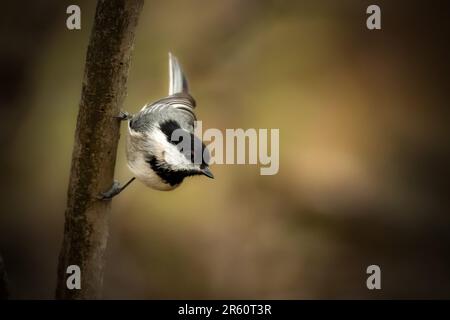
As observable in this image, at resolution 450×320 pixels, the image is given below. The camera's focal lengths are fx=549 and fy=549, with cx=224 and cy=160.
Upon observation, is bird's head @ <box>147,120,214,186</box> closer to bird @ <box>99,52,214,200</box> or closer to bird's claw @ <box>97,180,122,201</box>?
bird @ <box>99,52,214,200</box>

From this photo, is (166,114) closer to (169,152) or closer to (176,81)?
(169,152)

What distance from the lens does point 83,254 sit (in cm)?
171

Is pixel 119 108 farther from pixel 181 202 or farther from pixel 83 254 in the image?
pixel 181 202

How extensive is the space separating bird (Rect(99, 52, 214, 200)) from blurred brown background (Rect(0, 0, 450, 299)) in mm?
1151

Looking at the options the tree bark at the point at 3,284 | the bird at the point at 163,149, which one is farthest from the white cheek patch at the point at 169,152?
the tree bark at the point at 3,284

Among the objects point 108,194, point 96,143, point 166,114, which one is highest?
point 166,114

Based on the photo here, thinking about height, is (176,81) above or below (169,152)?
above

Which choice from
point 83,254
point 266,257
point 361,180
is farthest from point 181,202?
point 83,254

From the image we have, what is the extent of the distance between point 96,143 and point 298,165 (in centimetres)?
191

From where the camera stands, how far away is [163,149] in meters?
1.94

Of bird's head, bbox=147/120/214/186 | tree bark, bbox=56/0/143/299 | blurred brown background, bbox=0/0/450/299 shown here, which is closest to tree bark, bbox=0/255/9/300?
tree bark, bbox=56/0/143/299

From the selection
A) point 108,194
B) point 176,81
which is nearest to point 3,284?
point 108,194

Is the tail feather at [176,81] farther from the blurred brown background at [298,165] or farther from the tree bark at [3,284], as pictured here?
the tree bark at [3,284]

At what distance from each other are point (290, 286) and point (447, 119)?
137 cm
